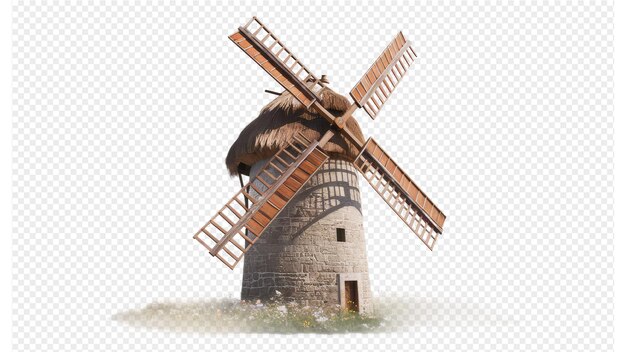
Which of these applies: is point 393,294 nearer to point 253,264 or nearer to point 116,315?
point 253,264

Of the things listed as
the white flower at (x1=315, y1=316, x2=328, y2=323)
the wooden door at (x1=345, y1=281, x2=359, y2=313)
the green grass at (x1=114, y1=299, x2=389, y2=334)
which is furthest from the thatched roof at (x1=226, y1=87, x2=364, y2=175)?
the white flower at (x1=315, y1=316, x2=328, y2=323)

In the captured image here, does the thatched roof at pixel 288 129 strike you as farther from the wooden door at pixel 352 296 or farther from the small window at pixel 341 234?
the wooden door at pixel 352 296

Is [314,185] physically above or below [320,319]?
above

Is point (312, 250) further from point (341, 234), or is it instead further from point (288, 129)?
point (288, 129)

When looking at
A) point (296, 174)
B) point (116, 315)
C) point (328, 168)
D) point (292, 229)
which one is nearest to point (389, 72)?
point (328, 168)

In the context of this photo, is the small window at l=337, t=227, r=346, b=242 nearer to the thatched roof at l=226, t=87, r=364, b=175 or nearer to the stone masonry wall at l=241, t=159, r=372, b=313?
the stone masonry wall at l=241, t=159, r=372, b=313

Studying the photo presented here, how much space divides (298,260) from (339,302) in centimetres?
118

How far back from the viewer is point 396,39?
444 inches

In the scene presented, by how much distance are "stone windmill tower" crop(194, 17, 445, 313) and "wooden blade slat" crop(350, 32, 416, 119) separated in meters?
0.03

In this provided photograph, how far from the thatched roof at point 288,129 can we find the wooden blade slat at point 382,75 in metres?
0.51

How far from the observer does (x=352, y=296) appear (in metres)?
10.1

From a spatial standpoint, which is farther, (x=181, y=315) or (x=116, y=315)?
(x=116, y=315)

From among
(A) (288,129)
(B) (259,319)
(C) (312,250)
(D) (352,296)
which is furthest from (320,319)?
(A) (288,129)

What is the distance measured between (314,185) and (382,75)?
2957mm
